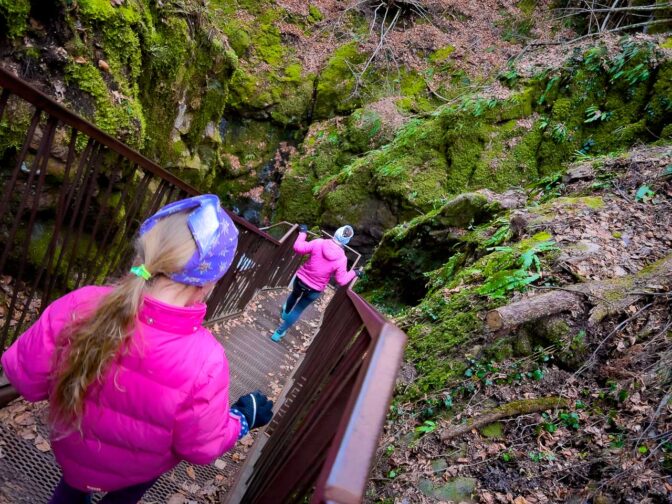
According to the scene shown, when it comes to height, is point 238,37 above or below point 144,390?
above

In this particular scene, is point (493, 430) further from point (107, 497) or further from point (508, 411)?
point (107, 497)

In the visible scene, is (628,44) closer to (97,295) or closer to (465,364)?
(465,364)

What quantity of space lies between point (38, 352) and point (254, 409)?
0.79 meters

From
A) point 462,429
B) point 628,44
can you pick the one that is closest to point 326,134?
point 628,44

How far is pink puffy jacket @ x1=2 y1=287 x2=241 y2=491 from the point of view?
1.34 meters

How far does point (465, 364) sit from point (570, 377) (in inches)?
29.2

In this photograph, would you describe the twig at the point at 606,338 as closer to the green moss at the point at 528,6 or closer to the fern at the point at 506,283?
the fern at the point at 506,283

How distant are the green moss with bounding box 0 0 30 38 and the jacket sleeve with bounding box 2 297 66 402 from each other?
3176 mm

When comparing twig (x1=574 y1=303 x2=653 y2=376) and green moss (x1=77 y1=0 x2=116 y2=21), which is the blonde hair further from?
green moss (x1=77 y1=0 x2=116 y2=21)

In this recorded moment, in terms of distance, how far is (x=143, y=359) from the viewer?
4.36ft

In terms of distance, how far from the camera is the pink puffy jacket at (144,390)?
134 centimetres

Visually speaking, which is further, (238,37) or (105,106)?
(238,37)

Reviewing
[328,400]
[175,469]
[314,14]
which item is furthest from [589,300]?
[314,14]

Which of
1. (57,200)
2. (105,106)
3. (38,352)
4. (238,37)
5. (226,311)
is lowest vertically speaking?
(226,311)
